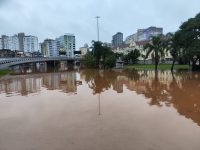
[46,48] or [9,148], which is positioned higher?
[46,48]

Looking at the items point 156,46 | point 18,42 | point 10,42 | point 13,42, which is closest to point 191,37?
point 156,46

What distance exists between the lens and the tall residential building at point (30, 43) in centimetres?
18298

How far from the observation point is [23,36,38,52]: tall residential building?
182975mm

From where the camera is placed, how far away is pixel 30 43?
186 meters

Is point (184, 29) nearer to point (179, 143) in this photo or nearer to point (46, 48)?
point (179, 143)

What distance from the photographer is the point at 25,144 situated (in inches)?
323

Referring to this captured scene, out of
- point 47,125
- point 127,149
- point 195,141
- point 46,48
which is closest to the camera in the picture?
point 127,149

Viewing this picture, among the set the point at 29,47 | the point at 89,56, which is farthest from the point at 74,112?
the point at 29,47

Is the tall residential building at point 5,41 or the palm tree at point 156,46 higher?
the tall residential building at point 5,41

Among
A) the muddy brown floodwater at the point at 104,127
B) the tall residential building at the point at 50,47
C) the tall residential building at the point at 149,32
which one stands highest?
the tall residential building at the point at 149,32

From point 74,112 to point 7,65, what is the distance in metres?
58.2

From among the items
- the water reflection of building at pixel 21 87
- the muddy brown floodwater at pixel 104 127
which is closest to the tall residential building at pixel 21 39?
the water reflection of building at pixel 21 87

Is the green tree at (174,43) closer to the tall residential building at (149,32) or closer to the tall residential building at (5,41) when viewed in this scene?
the tall residential building at (149,32)

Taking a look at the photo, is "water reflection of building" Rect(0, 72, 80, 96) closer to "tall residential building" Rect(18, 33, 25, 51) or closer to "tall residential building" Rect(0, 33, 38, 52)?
"tall residential building" Rect(18, 33, 25, 51)
